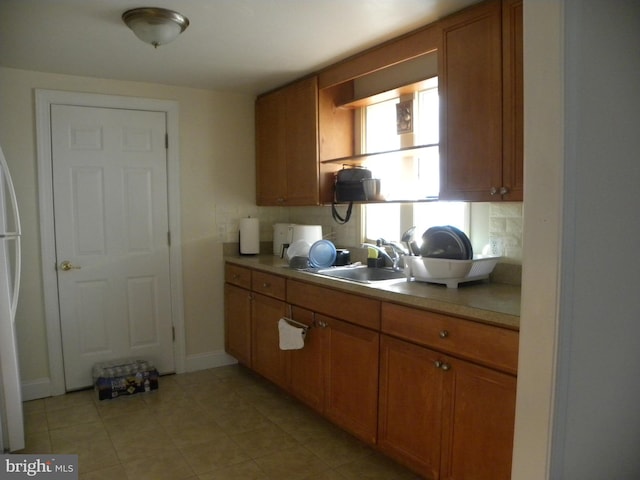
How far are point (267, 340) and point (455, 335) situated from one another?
1647 mm

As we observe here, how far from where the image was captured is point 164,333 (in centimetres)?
367

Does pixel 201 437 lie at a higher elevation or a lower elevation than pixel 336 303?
lower

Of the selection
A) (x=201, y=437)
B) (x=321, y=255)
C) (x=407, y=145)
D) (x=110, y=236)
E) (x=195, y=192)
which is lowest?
(x=201, y=437)

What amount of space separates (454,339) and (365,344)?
0.56 metres

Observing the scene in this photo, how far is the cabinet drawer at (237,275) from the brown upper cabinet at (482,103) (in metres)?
1.69

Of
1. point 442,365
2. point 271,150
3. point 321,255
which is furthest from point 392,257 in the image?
point 271,150

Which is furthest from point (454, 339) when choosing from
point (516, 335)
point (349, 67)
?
point (349, 67)

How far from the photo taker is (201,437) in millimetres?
2707

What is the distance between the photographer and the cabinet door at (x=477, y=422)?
1730 mm

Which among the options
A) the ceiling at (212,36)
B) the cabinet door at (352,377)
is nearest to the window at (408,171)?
the ceiling at (212,36)

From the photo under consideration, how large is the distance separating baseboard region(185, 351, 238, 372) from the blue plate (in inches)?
53.9

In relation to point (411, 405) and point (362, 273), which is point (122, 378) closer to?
point (362, 273)

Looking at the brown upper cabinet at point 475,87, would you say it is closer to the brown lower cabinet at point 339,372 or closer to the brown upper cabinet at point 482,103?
the brown upper cabinet at point 482,103

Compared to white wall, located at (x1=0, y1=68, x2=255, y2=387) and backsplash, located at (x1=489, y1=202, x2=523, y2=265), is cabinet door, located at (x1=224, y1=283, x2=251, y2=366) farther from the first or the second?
backsplash, located at (x1=489, y1=202, x2=523, y2=265)
